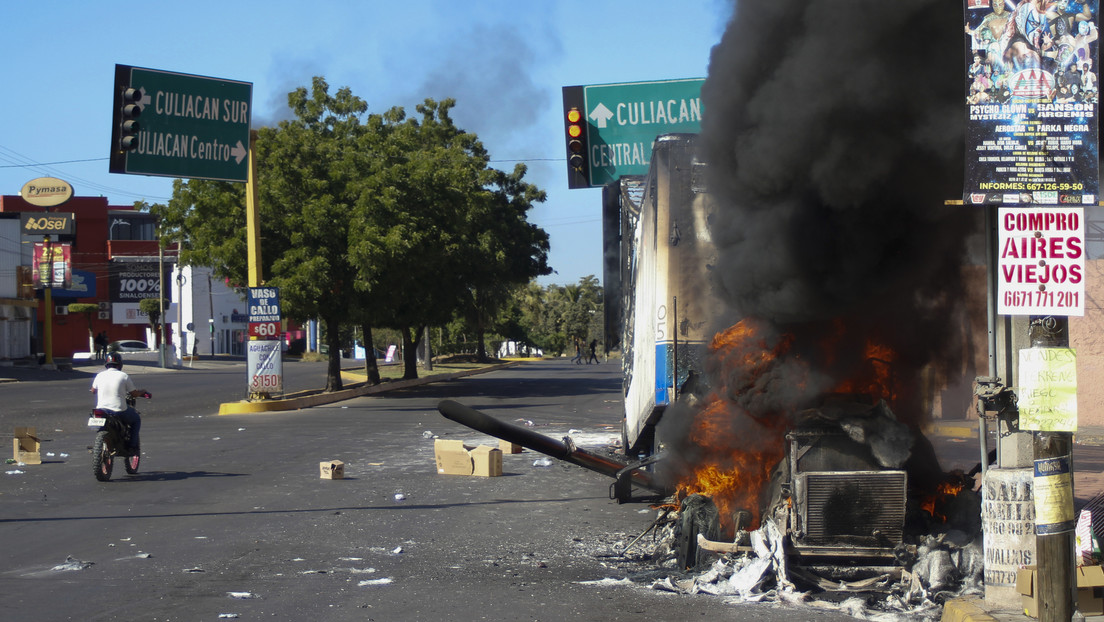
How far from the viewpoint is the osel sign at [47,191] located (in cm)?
5372

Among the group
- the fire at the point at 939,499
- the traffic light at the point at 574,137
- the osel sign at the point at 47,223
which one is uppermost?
the osel sign at the point at 47,223

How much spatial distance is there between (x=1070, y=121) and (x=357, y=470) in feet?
31.8

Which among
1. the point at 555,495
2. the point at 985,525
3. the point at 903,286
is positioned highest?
the point at 903,286

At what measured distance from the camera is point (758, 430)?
7188 millimetres

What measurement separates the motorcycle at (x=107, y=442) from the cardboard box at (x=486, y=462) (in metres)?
4.28

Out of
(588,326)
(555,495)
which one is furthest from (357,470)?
(588,326)

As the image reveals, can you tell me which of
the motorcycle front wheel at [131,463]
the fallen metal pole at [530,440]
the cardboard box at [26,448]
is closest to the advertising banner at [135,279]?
the cardboard box at [26,448]

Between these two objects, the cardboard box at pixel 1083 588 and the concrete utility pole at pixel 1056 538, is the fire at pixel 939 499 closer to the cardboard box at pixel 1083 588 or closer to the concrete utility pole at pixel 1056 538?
the cardboard box at pixel 1083 588

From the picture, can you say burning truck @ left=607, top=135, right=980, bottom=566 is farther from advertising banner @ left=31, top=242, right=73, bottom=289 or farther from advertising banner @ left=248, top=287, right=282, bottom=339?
advertising banner @ left=31, top=242, right=73, bottom=289

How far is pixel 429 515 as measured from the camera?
31.0 feet

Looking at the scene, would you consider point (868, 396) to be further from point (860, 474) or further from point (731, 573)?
point (731, 573)

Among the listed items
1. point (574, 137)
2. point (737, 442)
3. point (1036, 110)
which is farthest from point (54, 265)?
point (1036, 110)

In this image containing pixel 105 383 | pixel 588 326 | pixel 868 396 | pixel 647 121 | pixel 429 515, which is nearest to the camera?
pixel 868 396

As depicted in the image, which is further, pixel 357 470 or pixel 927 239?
pixel 357 470
